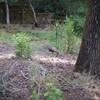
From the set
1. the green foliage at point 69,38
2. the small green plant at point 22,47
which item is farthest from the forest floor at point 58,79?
the green foliage at point 69,38

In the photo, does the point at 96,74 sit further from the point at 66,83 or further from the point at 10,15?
the point at 10,15

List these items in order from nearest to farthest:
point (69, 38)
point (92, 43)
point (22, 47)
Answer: point (92, 43) < point (22, 47) < point (69, 38)

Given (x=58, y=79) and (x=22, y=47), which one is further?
(x=22, y=47)

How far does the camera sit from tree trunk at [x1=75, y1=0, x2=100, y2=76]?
23.1 feet

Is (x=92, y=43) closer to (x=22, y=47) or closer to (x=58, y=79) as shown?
(x=58, y=79)

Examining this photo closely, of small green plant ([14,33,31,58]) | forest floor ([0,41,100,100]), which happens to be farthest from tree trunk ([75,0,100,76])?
small green plant ([14,33,31,58])

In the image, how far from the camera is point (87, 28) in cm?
720

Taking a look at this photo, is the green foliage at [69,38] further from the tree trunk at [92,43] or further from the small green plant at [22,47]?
the tree trunk at [92,43]

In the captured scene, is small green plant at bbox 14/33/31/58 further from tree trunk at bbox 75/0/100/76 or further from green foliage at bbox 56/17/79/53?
green foliage at bbox 56/17/79/53

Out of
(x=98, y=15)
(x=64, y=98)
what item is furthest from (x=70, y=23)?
(x=64, y=98)

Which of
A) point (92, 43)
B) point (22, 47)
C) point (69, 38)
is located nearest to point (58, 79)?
point (92, 43)

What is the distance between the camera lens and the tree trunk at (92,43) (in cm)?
704

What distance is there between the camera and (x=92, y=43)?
7.11m

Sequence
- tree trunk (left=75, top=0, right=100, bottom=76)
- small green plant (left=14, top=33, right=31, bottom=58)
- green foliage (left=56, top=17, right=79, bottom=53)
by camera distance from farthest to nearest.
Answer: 1. green foliage (left=56, top=17, right=79, bottom=53)
2. small green plant (left=14, top=33, right=31, bottom=58)
3. tree trunk (left=75, top=0, right=100, bottom=76)
